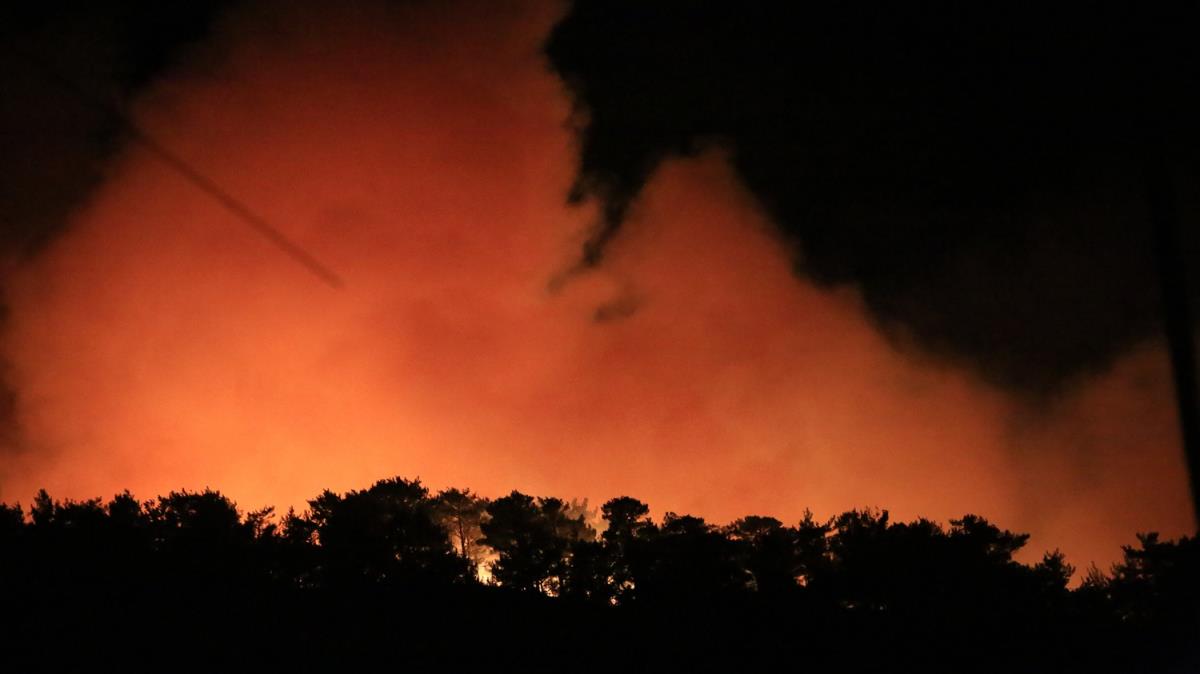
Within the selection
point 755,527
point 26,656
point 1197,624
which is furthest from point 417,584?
point 1197,624

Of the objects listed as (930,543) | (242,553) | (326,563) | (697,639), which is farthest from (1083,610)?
(242,553)

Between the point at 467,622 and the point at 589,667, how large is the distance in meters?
6.67

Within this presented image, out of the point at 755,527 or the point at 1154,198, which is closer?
the point at 1154,198

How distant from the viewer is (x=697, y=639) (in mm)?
26094

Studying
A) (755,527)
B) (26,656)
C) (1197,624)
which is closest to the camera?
(26,656)

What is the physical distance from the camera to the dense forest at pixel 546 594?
21.7 m

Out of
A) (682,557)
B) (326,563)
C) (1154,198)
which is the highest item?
(326,563)

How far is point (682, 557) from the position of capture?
132 feet

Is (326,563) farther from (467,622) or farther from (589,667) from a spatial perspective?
(589,667)

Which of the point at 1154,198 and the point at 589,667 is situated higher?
the point at 1154,198

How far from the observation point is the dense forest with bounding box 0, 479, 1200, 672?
21734mm

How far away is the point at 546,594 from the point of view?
126 feet

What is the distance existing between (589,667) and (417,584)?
1568 centimetres

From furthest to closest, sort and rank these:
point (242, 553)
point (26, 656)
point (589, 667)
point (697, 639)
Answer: point (242, 553) → point (697, 639) → point (589, 667) → point (26, 656)
